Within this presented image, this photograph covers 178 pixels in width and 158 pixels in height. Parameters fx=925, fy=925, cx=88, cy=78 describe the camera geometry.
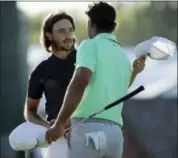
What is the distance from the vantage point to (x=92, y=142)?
5520mm

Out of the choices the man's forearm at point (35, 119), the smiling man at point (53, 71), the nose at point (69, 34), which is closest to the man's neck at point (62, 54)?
the smiling man at point (53, 71)

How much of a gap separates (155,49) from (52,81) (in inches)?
27.8

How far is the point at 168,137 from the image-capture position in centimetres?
1156

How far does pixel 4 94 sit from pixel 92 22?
13.9ft

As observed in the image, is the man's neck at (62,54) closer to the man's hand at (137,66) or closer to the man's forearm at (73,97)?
the man's hand at (137,66)

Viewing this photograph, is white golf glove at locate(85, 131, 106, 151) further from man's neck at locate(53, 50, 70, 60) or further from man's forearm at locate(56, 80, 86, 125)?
man's neck at locate(53, 50, 70, 60)

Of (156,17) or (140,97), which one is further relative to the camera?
(156,17)

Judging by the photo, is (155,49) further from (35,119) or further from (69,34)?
(35,119)

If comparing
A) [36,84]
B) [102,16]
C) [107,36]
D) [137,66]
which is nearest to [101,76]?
[107,36]

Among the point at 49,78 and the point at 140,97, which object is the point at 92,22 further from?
the point at 140,97

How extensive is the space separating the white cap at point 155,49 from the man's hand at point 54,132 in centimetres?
82

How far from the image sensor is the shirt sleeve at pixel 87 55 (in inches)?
214

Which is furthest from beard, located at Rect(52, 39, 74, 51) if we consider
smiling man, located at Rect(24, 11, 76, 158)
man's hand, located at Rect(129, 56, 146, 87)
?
man's hand, located at Rect(129, 56, 146, 87)

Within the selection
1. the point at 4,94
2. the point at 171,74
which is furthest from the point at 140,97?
the point at 4,94
